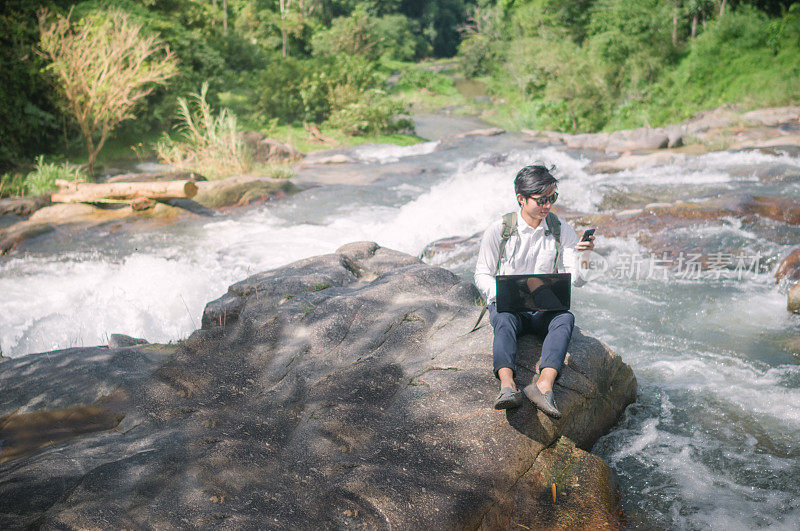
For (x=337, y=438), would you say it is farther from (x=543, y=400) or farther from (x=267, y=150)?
(x=267, y=150)

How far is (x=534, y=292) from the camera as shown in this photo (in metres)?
3.75

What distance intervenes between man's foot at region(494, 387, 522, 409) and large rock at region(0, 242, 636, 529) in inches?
6.4

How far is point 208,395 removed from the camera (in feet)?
14.5

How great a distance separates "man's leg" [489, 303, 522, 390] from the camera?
11.8 ft

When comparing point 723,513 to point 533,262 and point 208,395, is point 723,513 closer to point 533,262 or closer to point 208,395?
point 533,262

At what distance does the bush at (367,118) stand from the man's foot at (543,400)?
18472mm

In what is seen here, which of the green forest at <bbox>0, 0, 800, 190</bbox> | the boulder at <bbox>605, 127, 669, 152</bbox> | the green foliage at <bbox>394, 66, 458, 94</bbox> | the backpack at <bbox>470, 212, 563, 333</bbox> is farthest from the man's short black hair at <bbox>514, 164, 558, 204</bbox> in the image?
the green foliage at <bbox>394, 66, 458, 94</bbox>

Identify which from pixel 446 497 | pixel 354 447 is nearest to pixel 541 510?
pixel 446 497

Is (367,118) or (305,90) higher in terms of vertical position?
(305,90)

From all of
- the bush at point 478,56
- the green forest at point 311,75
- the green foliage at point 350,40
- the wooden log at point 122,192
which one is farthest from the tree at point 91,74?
the bush at point 478,56

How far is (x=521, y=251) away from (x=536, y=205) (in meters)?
0.36

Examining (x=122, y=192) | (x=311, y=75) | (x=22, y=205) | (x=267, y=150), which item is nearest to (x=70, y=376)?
(x=122, y=192)

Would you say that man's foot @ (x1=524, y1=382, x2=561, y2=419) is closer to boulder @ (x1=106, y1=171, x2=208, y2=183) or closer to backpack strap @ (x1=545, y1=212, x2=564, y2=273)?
backpack strap @ (x1=545, y1=212, x2=564, y2=273)

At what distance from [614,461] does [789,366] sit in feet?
8.14
